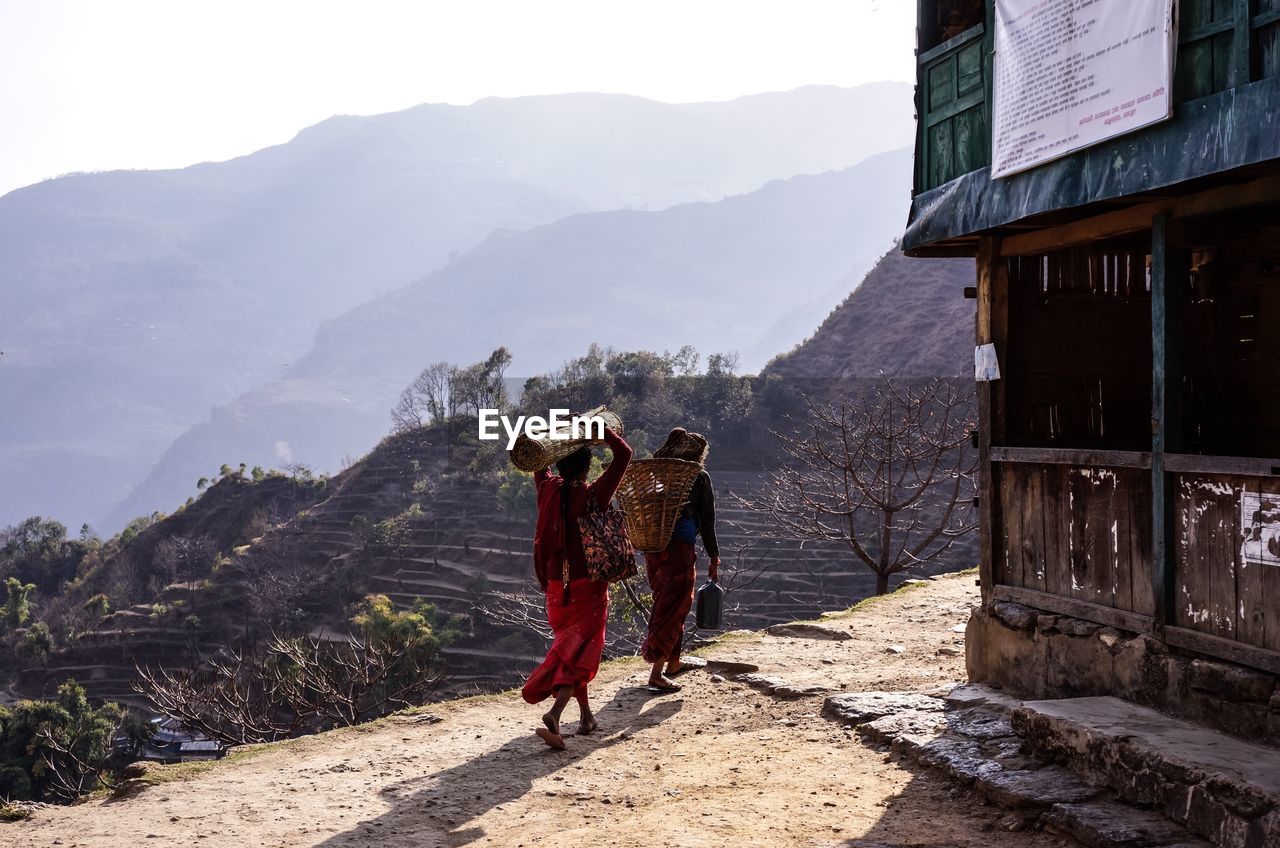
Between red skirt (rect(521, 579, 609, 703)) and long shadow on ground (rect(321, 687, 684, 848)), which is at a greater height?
red skirt (rect(521, 579, 609, 703))

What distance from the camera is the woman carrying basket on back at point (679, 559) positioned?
719cm

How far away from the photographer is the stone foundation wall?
Result: 444cm

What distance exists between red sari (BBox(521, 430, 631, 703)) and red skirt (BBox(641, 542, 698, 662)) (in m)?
1.34

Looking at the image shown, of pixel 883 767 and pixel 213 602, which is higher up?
pixel 883 767

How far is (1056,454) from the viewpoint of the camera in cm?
579

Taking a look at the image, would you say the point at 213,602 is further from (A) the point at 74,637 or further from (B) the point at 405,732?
(B) the point at 405,732

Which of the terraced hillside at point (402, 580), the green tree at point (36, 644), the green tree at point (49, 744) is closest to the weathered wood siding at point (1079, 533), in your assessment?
the green tree at point (49, 744)

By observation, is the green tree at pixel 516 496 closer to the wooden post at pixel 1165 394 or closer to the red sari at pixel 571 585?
the red sari at pixel 571 585

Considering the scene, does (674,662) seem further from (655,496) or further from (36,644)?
(36,644)

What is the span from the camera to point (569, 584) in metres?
5.88

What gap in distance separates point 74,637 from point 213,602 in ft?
17.4

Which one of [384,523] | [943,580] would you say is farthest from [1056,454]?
[384,523]

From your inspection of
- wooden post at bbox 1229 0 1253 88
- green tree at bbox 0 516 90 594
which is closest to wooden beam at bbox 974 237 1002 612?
wooden post at bbox 1229 0 1253 88

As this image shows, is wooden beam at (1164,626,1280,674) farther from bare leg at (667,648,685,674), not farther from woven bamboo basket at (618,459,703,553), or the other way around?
bare leg at (667,648,685,674)
